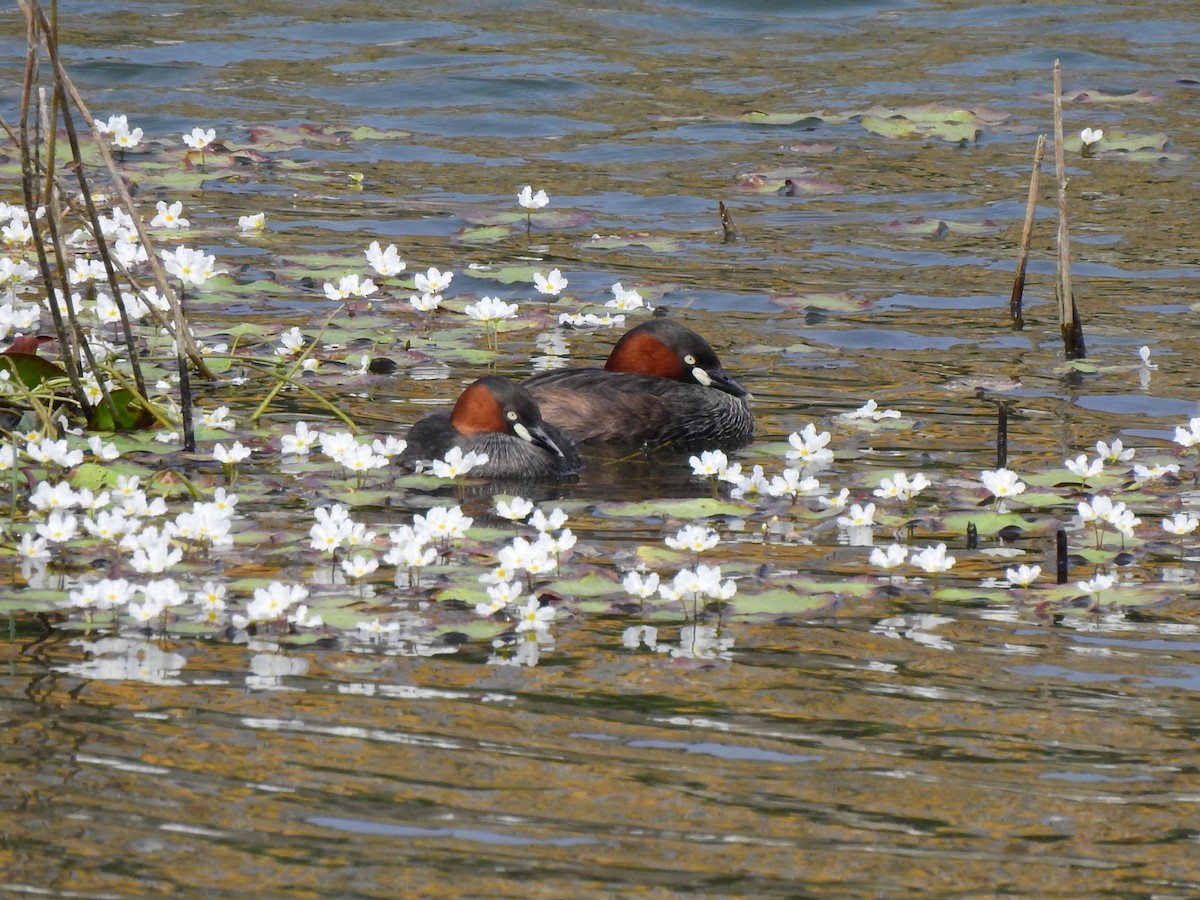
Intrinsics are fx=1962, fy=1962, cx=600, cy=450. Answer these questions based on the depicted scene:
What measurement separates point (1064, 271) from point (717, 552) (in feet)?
10.6

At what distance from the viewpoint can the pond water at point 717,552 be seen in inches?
152

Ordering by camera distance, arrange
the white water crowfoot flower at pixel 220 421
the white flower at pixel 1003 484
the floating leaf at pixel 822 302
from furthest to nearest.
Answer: the floating leaf at pixel 822 302 → the white water crowfoot flower at pixel 220 421 → the white flower at pixel 1003 484

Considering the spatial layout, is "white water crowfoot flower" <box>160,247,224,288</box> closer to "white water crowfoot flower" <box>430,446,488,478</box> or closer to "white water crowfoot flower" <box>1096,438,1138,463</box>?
"white water crowfoot flower" <box>430,446,488,478</box>

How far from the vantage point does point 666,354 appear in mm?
8508

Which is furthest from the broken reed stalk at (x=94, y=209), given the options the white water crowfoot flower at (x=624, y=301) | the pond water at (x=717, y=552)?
the white water crowfoot flower at (x=624, y=301)

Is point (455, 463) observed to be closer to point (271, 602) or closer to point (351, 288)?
point (271, 602)

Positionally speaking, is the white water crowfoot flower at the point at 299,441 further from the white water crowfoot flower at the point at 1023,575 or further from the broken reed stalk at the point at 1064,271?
the broken reed stalk at the point at 1064,271

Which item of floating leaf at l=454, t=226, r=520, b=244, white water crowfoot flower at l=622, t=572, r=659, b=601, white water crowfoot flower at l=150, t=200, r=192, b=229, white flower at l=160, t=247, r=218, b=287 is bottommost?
white water crowfoot flower at l=622, t=572, r=659, b=601

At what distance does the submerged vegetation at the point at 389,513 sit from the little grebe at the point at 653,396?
43 centimetres

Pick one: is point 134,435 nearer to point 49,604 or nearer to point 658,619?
point 49,604

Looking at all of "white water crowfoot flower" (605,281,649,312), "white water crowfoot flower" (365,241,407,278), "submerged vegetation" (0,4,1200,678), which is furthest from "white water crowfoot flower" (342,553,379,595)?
"white water crowfoot flower" (605,281,649,312)

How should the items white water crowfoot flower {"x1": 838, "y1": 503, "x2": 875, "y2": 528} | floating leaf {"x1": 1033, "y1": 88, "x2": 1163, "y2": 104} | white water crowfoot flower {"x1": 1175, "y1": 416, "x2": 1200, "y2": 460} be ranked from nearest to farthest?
white water crowfoot flower {"x1": 838, "y1": 503, "x2": 875, "y2": 528} → white water crowfoot flower {"x1": 1175, "y1": 416, "x2": 1200, "y2": 460} → floating leaf {"x1": 1033, "y1": 88, "x2": 1163, "y2": 104}

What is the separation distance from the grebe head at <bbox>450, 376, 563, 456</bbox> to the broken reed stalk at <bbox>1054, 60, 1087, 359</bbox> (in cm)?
252

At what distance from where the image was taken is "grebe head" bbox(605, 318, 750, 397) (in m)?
8.42
